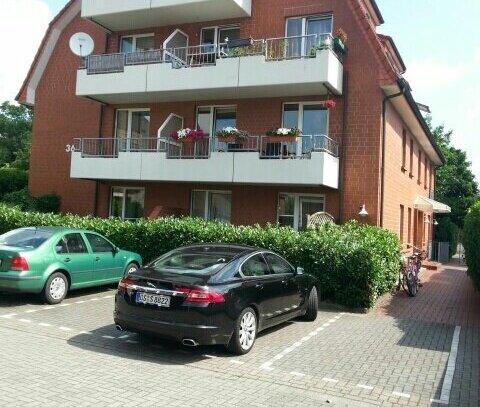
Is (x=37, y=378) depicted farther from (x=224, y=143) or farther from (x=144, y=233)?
(x=224, y=143)

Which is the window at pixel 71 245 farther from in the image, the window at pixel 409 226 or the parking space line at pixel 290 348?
the window at pixel 409 226

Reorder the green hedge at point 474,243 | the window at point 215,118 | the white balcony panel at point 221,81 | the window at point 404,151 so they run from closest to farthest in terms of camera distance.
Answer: the green hedge at point 474,243 < the white balcony panel at point 221,81 < the window at point 215,118 < the window at point 404,151

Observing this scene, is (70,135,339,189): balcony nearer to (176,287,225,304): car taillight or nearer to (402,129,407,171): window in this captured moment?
(402,129,407,171): window

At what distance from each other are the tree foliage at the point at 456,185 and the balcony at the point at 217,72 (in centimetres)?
2905

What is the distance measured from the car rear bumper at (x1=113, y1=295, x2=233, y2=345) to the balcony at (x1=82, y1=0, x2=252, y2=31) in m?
12.8

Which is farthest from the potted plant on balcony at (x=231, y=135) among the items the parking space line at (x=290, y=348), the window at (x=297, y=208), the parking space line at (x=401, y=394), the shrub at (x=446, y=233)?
the shrub at (x=446, y=233)

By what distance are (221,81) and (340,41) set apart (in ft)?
12.7

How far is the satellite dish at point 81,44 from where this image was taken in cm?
1917

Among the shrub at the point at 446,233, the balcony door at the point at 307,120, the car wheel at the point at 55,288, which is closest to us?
the car wheel at the point at 55,288

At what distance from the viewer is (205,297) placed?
659 cm

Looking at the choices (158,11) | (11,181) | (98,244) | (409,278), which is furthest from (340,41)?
(11,181)

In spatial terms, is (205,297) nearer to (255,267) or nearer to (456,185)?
(255,267)

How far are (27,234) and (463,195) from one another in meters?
39.4

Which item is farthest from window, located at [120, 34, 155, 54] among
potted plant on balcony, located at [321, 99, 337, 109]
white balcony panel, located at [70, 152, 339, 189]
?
potted plant on balcony, located at [321, 99, 337, 109]
